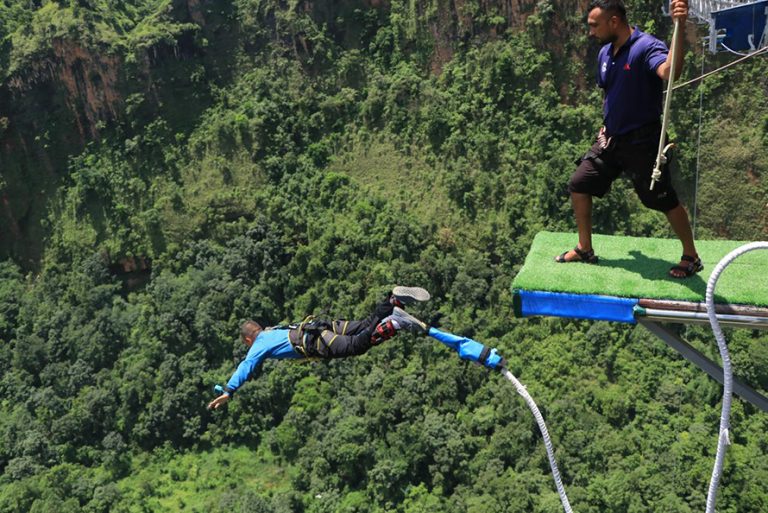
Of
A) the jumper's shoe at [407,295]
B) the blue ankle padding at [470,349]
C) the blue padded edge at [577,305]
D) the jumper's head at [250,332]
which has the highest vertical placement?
the blue padded edge at [577,305]

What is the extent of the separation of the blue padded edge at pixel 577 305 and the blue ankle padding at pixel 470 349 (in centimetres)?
48

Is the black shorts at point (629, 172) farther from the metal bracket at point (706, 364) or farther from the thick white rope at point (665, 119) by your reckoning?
the metal bracket at point (706, 364)

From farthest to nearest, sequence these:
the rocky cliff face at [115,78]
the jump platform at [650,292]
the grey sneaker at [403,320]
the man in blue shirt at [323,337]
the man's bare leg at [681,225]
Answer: the rocky cliff face at [115,78]
the man in blue shirt at [323,337]
the grey sneaker at [403,320]
the man's bare leg at [681,225]
the jump platform at [650,292]

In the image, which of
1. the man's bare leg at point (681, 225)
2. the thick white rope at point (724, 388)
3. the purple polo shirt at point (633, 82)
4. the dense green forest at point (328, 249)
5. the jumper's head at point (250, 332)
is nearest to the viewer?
the thick white rope at point (724, 388)

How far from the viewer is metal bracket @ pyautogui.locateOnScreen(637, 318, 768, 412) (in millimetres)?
4664

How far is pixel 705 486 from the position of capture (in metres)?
18.5

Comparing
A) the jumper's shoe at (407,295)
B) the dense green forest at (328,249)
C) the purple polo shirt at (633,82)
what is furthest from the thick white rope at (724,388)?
the dense green forest at (328,249)

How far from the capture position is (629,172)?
5.57 meters

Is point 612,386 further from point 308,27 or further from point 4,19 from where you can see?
point 4,19

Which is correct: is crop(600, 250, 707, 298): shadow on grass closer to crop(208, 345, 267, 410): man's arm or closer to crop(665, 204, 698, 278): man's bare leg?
crop(665, 204, 698, 278): man's bare leg

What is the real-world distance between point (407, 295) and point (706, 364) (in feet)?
9.25

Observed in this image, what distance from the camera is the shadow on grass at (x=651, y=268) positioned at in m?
5.34

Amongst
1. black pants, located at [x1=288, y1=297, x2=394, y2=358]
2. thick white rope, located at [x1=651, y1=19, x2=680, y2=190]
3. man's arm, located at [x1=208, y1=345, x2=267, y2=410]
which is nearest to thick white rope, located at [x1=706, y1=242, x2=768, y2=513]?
thick white rope, located at [x1=651, y1=19, x2=680, y2=190]

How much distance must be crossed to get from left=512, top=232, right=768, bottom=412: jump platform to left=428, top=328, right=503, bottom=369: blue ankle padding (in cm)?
49
